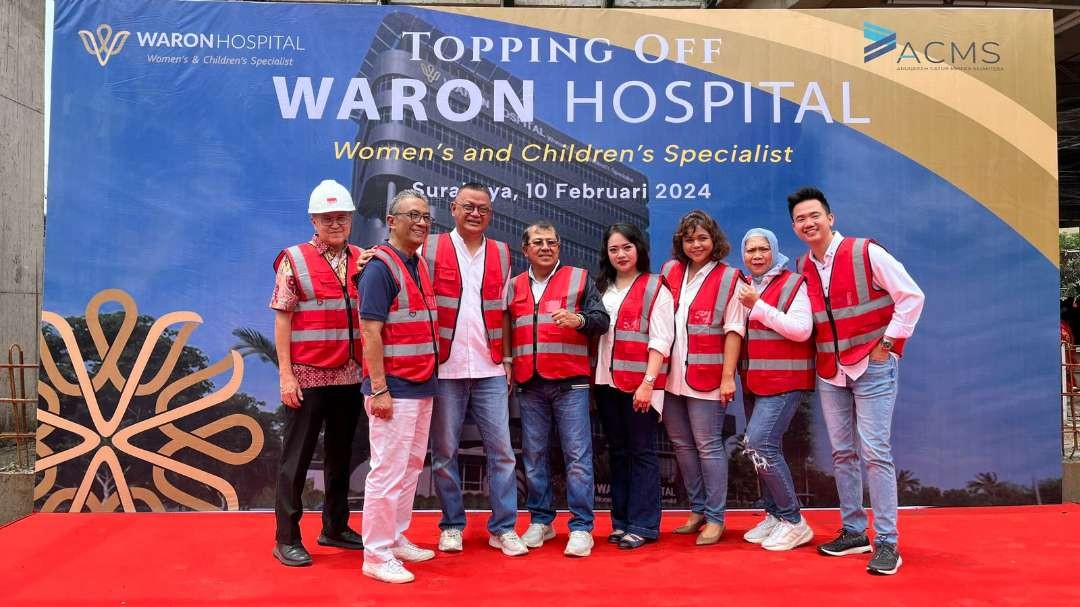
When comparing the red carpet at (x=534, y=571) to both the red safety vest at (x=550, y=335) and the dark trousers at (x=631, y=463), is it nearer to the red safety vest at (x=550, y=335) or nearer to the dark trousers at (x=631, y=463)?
the dark trousers at (x=631, y=463)

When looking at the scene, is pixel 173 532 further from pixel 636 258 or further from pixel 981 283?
pixel 981 283

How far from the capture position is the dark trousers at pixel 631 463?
3.49 m

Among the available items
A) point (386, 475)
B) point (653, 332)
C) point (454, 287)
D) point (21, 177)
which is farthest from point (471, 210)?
point (21, 177)

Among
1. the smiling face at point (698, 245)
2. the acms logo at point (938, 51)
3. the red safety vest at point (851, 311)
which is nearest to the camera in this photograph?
the red safety vest at point (851, 311)

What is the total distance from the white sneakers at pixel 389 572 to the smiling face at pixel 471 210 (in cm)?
152

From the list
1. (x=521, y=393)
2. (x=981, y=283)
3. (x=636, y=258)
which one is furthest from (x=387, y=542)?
(x=981, y=283)

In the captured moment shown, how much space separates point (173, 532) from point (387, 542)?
4.76 ft

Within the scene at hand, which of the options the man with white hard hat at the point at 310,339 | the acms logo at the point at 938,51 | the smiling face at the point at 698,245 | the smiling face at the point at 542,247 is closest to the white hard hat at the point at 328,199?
the man with white hard hat at the point at 310,339

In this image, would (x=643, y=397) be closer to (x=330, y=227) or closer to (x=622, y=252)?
(x=622, y=252)

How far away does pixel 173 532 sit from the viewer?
3777 millimetres

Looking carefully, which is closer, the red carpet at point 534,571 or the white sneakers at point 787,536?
the red carpet at point 534,571

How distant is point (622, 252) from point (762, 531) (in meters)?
1.54

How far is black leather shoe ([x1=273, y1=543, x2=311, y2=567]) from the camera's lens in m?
3.20

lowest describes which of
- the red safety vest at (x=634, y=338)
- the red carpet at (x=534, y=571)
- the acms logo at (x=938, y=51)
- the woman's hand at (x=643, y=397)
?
the red carpet at (x=534, y=571)
